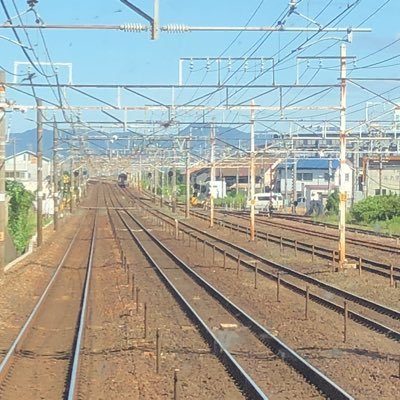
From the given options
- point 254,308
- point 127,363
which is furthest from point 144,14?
point 254,308

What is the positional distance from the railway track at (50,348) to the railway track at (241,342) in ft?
6.61

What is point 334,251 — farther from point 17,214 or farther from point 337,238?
point 17,214

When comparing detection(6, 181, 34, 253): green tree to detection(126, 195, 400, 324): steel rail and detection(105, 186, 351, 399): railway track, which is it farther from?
detection(105, 186, 351, 399): railway track

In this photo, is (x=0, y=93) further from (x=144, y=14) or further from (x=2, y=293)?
(x=144, y=14)

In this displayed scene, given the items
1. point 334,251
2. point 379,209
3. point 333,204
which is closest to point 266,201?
point 333,204

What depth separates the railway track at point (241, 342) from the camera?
10562 mm

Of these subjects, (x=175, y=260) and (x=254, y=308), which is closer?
(x=254, y=308)

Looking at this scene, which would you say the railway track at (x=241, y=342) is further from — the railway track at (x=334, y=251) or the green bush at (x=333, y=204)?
the green bush at (x=333, y=204)

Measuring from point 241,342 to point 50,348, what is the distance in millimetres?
2964

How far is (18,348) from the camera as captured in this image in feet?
45.0

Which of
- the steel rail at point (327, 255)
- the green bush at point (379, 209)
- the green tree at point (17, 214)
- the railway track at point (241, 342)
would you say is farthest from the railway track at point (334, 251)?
the green tree at point (17, 214)

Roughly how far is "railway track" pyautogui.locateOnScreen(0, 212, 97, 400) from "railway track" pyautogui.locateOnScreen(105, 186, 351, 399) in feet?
6.61

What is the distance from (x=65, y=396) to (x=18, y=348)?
3554 mm

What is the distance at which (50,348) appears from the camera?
1411 cm
